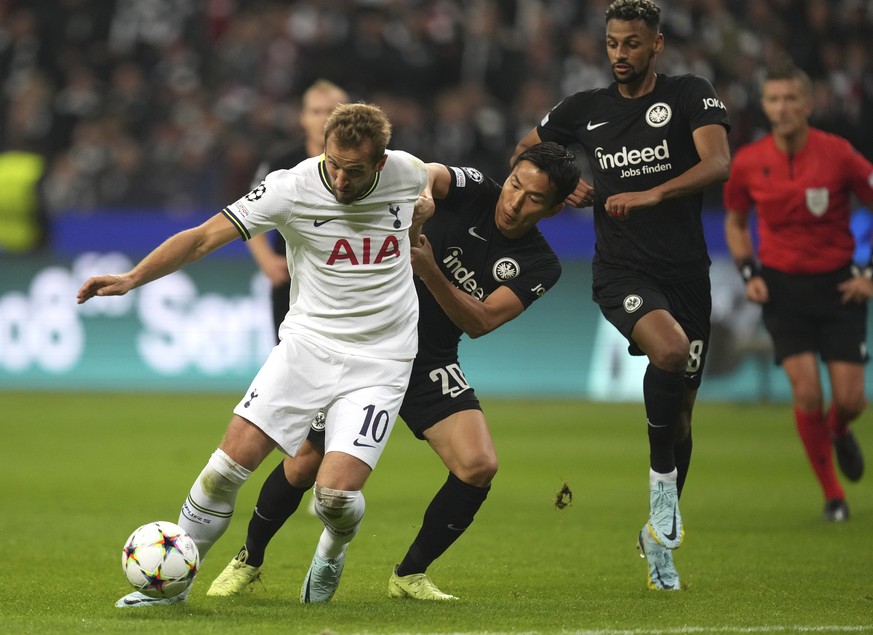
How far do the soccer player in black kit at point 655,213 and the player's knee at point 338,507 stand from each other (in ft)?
4.99

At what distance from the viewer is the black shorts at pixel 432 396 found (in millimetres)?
6102

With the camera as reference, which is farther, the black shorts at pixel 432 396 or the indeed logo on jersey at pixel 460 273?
the indeed logo on jersey at pixel 460 273

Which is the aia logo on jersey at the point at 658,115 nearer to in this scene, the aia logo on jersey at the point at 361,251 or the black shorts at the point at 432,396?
the black shorts at the point at 432,396

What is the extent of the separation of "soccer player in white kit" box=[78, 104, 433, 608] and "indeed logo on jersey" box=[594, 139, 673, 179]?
1300 mm

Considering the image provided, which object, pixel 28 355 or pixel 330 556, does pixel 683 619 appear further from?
pixel 28 355

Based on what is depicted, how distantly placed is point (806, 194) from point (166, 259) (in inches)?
198

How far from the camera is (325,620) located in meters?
5.26

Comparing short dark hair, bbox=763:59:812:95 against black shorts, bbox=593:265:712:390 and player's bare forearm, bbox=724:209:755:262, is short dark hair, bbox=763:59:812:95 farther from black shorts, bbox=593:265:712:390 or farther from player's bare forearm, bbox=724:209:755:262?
black shorts, bbox=593:265:712:390

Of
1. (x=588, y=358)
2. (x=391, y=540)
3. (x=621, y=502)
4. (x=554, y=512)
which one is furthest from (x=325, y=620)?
(x=588, y=358)

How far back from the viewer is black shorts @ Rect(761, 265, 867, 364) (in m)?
8.93

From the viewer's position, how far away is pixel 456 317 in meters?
6.02

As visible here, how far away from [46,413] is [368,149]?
1010 cm

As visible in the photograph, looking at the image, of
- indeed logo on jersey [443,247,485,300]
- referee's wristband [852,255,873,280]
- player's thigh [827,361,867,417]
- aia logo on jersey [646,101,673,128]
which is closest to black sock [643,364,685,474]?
indeed logo on jersey [443,247,485,300]

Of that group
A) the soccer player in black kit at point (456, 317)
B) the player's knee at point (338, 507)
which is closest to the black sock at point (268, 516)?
the soccer player in black kit at point (456, 317)
